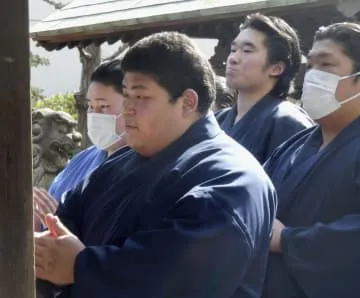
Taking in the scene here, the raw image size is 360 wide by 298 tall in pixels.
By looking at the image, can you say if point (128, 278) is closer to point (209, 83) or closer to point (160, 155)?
point (160, 155)

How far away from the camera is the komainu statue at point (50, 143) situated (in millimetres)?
5062

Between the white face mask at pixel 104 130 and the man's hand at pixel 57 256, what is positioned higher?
the white face mask at pixel 104 130

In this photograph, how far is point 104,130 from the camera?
11.6 feet

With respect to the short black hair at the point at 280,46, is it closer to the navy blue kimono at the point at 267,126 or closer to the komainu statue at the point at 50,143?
the navy blue kimono at the point at 267,126

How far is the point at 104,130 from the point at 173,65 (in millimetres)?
1186

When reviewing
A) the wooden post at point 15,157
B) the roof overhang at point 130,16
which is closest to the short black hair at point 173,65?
the wooden post at point 15,157

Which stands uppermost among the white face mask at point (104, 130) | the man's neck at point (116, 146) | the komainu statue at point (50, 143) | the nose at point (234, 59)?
the nose at point (234, 59)

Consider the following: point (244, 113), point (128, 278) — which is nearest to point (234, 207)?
point (128, 278)

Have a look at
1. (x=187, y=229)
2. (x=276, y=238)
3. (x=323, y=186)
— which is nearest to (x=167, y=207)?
(x=187, y=229)

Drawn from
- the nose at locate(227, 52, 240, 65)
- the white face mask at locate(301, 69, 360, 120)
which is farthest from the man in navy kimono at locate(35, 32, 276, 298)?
the nose at locate(227, 52, 240, 65)

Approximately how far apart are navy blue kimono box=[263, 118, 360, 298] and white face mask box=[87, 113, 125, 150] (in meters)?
0.86

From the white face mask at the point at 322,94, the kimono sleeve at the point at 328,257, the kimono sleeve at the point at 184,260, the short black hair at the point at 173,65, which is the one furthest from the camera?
the white face mask at the point at 322,94

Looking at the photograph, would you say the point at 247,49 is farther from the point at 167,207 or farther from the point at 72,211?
the point at 167,207

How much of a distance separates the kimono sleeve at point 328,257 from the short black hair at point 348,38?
2.44 feet
